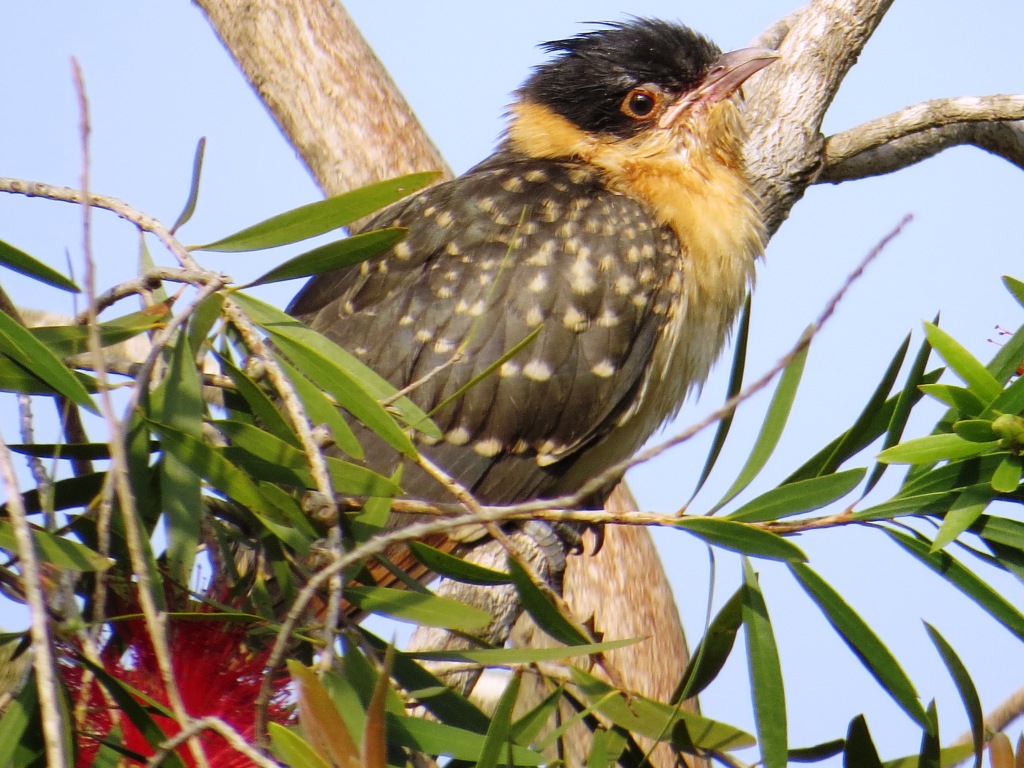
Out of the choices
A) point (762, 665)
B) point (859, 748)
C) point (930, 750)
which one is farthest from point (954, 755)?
point (762, 665)

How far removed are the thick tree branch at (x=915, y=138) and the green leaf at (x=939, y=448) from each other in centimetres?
291

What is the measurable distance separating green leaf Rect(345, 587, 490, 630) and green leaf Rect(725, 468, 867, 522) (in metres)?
0.49

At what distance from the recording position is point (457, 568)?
1824 mm

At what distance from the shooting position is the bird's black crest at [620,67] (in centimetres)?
394

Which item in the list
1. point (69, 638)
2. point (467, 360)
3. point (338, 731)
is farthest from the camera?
point (467, 360)

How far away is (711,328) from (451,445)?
91 cm

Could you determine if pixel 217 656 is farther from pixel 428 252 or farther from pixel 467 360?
pixel 428 252

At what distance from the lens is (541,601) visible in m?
1.83

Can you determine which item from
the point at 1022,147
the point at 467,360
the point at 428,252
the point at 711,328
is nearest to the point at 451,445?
the point at 467,360

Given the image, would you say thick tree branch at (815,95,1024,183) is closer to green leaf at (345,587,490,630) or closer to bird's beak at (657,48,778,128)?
bird's beak at (657,48,778,128)

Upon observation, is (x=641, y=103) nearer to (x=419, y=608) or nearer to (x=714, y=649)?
(x=714, y=649)

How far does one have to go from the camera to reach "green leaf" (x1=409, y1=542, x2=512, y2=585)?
1799mm

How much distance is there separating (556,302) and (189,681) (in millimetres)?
1840

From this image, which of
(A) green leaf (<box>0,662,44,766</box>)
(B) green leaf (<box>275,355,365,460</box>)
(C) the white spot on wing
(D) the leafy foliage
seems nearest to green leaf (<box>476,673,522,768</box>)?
(D) the leafy foliage
